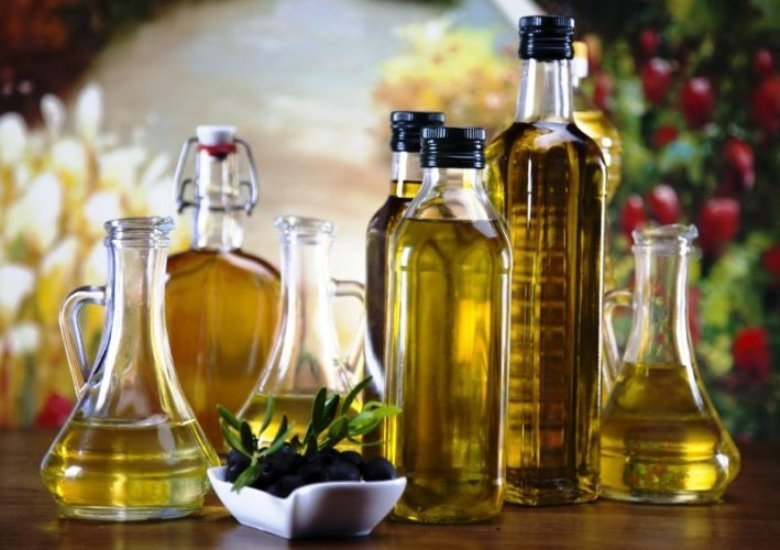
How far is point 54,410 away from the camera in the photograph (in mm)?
2219

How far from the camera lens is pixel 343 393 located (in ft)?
3.58

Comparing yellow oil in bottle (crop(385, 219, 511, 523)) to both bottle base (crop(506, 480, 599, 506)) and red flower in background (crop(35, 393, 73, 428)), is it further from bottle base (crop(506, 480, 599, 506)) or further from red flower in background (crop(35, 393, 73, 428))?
red flower in background (crop(35, 393, 73, 428))

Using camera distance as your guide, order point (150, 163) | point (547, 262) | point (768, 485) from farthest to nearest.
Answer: point (150, 163) → point (768, 485) → point (547, 262)

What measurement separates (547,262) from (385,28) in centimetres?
123

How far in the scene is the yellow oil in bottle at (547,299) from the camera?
1.01 m

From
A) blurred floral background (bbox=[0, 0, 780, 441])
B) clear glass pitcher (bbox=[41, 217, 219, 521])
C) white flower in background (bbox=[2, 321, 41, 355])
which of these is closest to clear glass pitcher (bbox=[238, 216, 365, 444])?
clear glass pitcher (bbox=[41, 217, 219, 521])

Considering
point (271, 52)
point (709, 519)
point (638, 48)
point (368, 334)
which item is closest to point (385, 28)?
point (271, 52)

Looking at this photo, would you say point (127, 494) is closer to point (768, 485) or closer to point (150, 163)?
point (768, 485)

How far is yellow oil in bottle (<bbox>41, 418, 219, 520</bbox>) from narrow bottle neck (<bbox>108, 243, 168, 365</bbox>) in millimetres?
54

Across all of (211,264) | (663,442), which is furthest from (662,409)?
(211,264)

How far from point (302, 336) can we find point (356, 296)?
0.06m

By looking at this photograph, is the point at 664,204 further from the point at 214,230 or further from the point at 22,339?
the point at 214,230

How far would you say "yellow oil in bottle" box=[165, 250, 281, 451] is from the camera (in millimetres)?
1222

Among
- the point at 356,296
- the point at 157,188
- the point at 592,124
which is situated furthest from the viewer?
the point at 157,188
